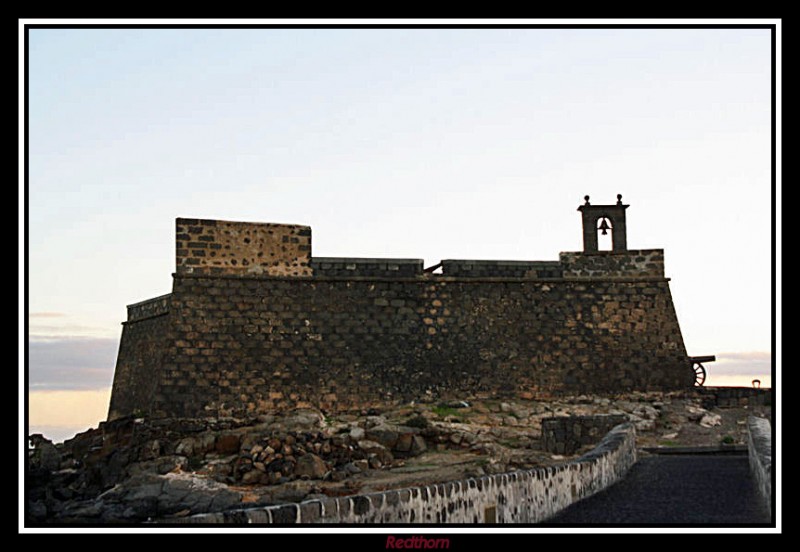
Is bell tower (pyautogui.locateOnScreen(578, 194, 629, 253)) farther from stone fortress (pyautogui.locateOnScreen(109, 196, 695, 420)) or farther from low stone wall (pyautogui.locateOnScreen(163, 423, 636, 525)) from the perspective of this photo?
low stone wall (pyautogui.locateOnScreen(163, 423, 636, 525))

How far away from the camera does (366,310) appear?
2600 cm

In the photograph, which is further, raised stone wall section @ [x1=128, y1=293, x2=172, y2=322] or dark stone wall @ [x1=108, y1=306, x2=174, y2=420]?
raised stone wall section @ [x1=128, y1=293, x2=172, y2=322]

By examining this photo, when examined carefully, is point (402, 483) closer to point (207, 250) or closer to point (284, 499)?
point (284, 499)

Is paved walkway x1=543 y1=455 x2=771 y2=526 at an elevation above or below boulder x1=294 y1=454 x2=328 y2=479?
above

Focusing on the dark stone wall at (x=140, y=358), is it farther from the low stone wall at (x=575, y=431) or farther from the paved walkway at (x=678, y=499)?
the paved walkway at (x=678, y=499)

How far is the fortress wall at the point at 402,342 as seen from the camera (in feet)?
80.6

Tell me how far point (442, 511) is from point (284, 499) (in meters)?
8.36

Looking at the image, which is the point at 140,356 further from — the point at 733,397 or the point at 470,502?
the point at 470,502

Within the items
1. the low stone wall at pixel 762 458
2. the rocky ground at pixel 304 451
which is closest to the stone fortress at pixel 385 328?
the rocky ground at pixel 304 451

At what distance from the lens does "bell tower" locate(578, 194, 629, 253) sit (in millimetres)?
27766

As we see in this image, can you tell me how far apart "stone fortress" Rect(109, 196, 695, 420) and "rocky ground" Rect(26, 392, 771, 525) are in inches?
27.0

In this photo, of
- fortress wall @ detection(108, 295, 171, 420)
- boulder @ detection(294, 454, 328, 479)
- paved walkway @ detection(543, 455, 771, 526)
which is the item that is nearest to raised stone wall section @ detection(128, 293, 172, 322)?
fortress wall @ detection(108, 295, 171, 420)

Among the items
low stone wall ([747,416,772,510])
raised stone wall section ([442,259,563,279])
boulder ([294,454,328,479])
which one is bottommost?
boulder ([294,454,328,479])
